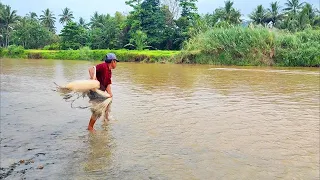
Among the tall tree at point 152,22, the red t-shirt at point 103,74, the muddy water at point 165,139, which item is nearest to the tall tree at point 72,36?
the tall tree at point 152,22

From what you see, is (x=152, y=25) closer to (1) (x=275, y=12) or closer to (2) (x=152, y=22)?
(2) (x=152, y=22)

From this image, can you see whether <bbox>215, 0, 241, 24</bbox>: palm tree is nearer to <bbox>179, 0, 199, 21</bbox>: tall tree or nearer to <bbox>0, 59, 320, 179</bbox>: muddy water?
<bbox>179, 0, 199, 21</bbox>: tall tree

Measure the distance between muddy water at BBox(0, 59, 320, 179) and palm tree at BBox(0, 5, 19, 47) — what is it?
5567 centimetres

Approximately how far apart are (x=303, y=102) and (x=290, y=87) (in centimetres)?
394

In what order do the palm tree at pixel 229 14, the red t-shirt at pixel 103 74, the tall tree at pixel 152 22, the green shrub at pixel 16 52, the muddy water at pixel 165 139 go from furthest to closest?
the palm tree at pixel 229 14 < the green shrub at pixel 16 52 < the tall tree at pixel 152 22 < the red t-shirt at pixel 103 74 < the muddy water at pixel 165 139

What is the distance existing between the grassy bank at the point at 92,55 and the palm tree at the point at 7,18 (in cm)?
1475

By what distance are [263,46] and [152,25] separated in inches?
778

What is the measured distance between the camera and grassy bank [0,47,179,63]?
3533 cm

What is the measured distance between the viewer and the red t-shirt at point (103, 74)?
6727mm

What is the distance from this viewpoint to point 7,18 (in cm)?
6091

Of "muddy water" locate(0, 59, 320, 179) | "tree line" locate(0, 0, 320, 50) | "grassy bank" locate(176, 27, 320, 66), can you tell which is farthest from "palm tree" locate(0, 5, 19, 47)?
"muddy water" locate(0, 59, 320, 179)

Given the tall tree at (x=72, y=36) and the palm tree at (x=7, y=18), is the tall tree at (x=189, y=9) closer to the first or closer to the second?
the tall tree at (x=72, y=36)

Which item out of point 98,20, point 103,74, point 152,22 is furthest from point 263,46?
point 98,20

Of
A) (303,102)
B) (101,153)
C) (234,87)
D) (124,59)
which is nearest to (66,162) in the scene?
(101,153)
